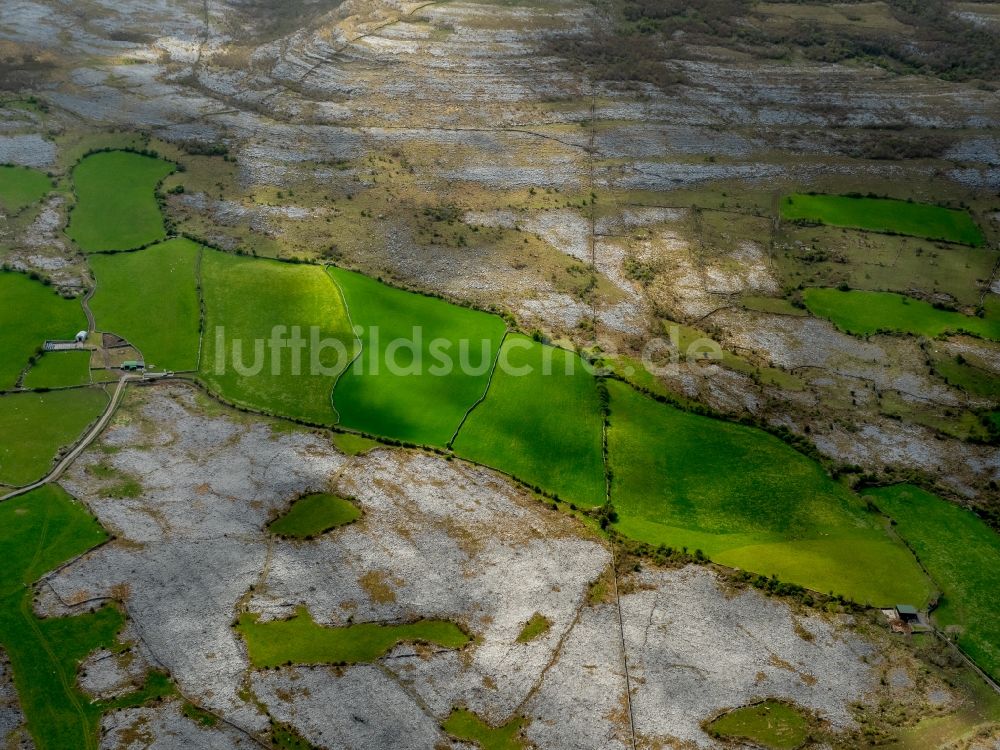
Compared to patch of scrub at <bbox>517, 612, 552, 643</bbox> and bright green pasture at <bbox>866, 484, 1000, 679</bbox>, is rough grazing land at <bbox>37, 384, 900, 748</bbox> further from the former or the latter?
bright green pasture at <bbox>866, 484, 1000, 679</bbox>

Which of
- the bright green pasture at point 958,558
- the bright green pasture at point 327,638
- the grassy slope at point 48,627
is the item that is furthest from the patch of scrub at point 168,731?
the bright green pasture at point 958,558

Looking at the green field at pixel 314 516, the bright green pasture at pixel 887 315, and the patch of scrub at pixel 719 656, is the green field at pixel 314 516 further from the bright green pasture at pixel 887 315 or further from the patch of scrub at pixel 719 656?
the bright green pasture at pixel 887 315

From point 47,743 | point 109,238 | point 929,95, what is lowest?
point 47,743

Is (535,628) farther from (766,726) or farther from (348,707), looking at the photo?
(766,726)

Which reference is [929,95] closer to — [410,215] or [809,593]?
[410,215]

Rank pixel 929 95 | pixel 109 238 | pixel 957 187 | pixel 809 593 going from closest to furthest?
pixel 809 593 → pixel 109 238 → pixel 957 187 → pixel 929 95

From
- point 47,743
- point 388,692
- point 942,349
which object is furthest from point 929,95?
point 47,743
